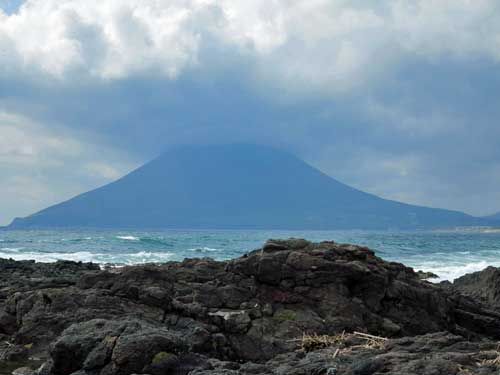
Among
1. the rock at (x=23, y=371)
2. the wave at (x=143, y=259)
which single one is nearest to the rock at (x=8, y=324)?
the rock at (x=23, y=371)

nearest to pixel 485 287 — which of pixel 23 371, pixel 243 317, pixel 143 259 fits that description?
pixel 243 317

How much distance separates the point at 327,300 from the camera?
47.7 ft

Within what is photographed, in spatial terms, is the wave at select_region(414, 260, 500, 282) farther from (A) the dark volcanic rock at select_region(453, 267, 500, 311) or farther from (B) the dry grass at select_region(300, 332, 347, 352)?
(B) the dry grass at select_region(300, 332, 347, 352)

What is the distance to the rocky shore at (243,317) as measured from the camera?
323 inches

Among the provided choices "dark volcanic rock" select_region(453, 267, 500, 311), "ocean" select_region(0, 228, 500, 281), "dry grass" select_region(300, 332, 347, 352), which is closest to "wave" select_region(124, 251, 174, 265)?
"ocean" select_region(0, 228, 500, 281)

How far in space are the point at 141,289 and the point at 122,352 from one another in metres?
5.71

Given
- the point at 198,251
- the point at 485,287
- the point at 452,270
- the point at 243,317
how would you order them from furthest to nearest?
the point at 198,251 < the point at 452,270 < the point at 485,287 < the point at 243,317

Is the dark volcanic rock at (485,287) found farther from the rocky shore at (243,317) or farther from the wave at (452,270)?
the wave at (452,270)

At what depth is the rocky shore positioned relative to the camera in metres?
8.21

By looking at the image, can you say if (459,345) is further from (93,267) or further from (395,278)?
(93,267)

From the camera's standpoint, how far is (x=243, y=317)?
1342 cm

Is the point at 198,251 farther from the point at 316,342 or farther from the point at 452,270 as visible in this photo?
the point at 316,342

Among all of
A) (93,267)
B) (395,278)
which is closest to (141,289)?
(395,278)

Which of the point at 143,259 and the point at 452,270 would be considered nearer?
the point at 452,270
